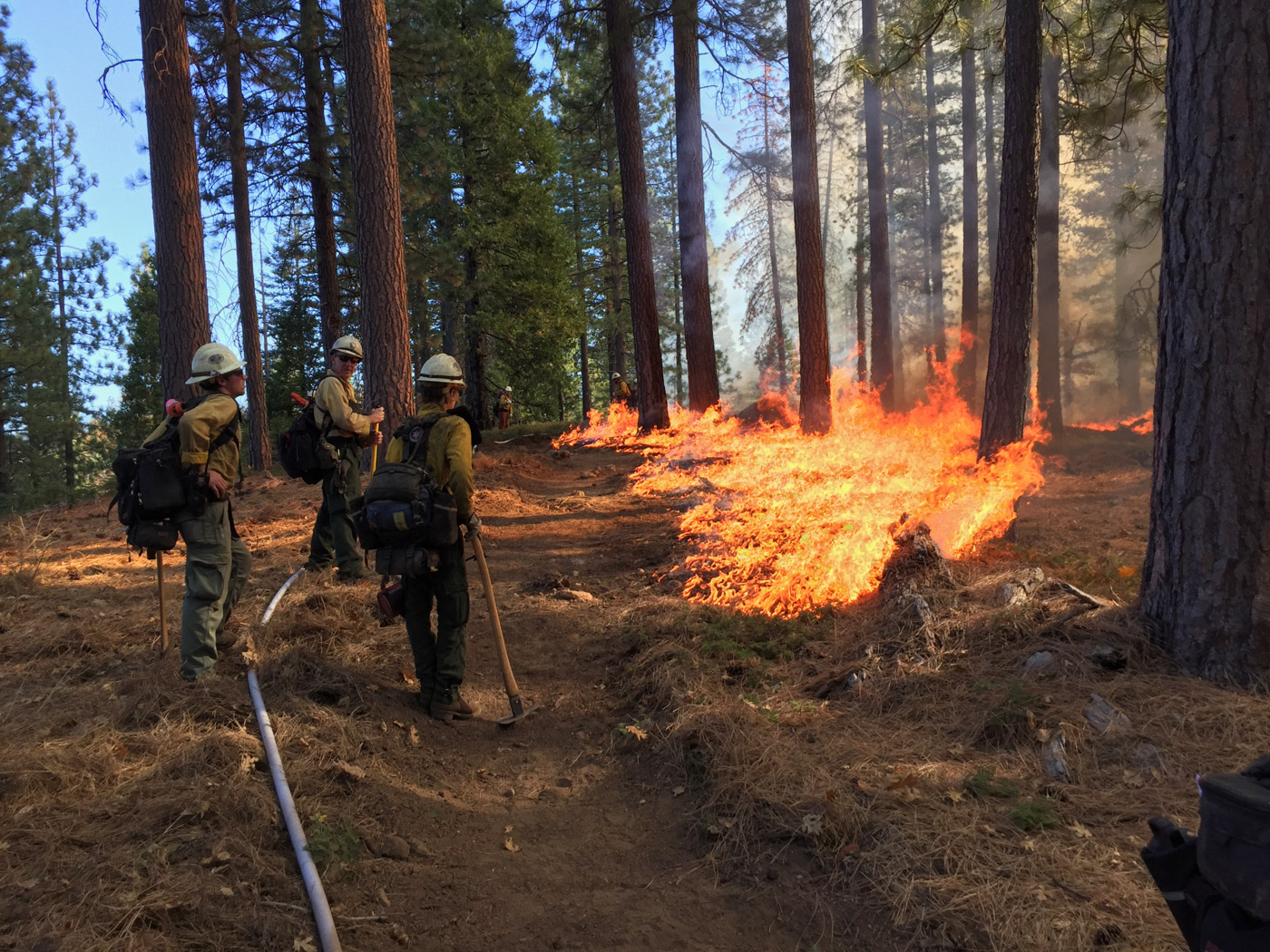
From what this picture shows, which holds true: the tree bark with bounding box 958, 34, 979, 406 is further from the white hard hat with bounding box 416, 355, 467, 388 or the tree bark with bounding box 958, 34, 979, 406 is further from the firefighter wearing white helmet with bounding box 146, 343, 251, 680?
the firefighter wearing white helmet with bounding box 146, 343, 251, 680

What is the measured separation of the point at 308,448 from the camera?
7.20 meters

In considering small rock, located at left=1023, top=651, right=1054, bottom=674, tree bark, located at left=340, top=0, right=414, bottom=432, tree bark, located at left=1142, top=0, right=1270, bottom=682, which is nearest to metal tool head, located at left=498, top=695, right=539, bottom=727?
small rock, located at left=1023, top=651, right=1054, bottom=674

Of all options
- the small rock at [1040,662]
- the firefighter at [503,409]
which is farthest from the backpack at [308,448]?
the firefighter at [503,409]

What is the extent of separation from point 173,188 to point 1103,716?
1050cm

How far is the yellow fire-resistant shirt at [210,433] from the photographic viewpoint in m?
4.97

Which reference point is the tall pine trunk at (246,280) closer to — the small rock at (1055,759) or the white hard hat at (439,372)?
the white hard hat at (439,372)

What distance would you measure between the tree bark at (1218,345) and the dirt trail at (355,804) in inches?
113

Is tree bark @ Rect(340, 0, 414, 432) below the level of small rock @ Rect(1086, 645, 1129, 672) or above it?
above

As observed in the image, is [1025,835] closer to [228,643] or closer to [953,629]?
[953,629]

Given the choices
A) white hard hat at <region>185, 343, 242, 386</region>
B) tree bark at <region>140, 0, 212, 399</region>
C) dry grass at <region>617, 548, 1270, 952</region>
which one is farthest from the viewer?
tree bark at <region>140, 0, 212, 399</region>

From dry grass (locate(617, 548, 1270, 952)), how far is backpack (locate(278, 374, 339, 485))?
3.84 m

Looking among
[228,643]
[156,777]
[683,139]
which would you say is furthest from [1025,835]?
[683,139]

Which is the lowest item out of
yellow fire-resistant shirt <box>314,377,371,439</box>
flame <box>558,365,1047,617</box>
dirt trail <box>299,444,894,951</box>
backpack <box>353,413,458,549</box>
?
dirt trail <box>299,444,894,951</box>

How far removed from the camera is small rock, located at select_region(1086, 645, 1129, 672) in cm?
440
